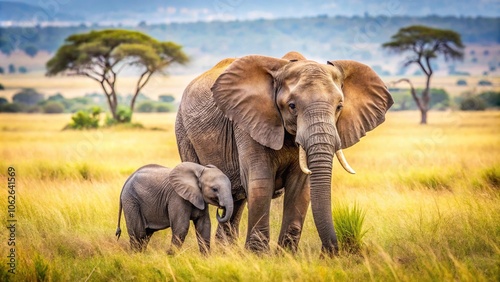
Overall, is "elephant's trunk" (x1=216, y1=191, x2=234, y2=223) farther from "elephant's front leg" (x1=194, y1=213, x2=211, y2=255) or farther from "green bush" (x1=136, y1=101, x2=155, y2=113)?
"green bush" (x1=136, y1=101, x2=155, y2=113)

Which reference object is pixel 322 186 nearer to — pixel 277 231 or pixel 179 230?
pixel 179 230

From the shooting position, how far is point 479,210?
9.91m

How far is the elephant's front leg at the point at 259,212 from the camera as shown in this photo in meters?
8.54

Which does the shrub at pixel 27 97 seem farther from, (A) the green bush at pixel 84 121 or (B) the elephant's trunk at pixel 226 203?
(B) the elephant's trunk at pixel 226 203

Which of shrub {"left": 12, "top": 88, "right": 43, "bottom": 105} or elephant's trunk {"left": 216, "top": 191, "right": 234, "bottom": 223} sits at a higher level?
elephant's trunk {"left": 216, "top": 191, "right": 234, "bottom": 223}

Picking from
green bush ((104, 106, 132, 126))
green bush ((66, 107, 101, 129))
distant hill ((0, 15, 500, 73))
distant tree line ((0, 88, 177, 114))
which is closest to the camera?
green bush ((66, 107, 101, 129))

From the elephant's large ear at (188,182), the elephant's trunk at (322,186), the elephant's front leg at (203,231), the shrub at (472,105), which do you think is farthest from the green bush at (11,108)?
the elephant's trunk at (322,186)

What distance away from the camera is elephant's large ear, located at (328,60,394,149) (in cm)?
849

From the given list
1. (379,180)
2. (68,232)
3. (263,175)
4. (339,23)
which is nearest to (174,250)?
(263,175)

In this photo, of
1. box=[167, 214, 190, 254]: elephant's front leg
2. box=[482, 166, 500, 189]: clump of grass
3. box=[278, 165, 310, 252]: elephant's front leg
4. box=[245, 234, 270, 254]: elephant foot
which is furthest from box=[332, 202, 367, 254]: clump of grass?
box=[482, 166, 500, 189]: clump of grass

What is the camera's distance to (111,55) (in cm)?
4306

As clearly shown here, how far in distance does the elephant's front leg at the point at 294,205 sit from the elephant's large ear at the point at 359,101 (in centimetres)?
62

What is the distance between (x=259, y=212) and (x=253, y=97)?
3.66 ft

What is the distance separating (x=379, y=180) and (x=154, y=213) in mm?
6368
